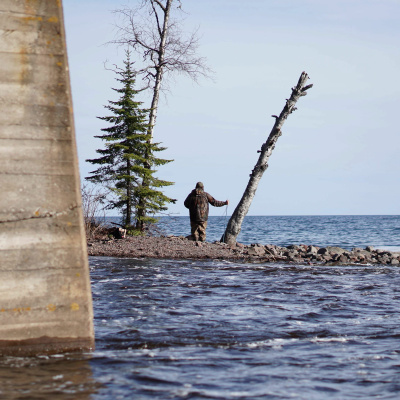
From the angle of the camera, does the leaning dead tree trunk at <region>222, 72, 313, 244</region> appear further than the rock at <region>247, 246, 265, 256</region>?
Yes

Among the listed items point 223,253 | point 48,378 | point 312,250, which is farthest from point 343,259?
point 48,378

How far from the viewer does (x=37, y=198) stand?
6.30m

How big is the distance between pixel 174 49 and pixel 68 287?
71.9 feet

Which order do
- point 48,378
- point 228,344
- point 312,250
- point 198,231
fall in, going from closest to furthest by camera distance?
point 48,378 < point 228,344 < point 312,250 < point 198,231

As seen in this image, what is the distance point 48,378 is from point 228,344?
253 cm

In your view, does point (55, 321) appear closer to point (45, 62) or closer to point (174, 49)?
point (45, 62)

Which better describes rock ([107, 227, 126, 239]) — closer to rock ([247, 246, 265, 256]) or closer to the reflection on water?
rock ([247, 246, 265, 256])

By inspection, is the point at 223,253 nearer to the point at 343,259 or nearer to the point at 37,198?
the point at 343,259

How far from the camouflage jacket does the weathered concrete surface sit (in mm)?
15192

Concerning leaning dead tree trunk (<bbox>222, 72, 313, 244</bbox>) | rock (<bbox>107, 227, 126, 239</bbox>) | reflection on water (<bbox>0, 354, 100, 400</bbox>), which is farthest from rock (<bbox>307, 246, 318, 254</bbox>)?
reflection on water (<bbox>0, 354, 100, 400</bbox>)

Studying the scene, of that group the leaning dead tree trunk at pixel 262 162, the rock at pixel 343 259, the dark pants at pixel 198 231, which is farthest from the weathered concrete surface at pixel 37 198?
the leaning dead tree trunk at pixel 262 162

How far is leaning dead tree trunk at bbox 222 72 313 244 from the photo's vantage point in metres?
22.8

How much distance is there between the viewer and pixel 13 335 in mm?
6258

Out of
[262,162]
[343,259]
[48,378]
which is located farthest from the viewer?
[262,162]
